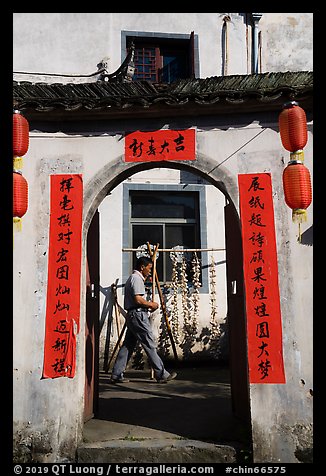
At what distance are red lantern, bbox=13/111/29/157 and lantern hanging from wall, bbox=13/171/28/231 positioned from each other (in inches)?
9.7

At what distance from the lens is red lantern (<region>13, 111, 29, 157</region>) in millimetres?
4996

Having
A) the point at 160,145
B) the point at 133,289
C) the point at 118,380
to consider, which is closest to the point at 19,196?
the point at 160,145

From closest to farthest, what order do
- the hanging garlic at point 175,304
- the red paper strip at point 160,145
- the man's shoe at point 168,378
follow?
the red paper strip at point 160,145, the man's shoe at point 168,378, the hanging garlic at point 175,304

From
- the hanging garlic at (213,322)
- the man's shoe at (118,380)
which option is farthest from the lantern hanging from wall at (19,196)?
→ the hanging garlic at (213,322)

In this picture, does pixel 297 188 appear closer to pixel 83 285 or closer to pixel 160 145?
pixel 160 145

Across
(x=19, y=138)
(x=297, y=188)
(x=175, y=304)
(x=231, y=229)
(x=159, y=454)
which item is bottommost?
(x=159, y=454)

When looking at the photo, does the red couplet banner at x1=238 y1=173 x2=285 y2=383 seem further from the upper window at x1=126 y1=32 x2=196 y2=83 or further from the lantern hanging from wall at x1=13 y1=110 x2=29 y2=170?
the upper window at x1=126 y1=32 x2=196 y2=83

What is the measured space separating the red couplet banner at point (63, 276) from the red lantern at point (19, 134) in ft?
1.69

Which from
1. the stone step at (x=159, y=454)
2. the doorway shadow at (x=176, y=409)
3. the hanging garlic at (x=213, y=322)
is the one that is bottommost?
the stone step at (x=159, y=454)

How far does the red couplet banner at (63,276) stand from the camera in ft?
16.7

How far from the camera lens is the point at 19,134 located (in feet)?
16.4

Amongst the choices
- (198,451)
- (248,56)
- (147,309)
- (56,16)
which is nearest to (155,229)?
(147,309)

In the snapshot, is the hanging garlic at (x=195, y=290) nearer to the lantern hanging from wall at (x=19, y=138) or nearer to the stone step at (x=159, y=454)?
the stone step at (x=159, y=454)

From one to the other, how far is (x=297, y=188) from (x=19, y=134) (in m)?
2.88
